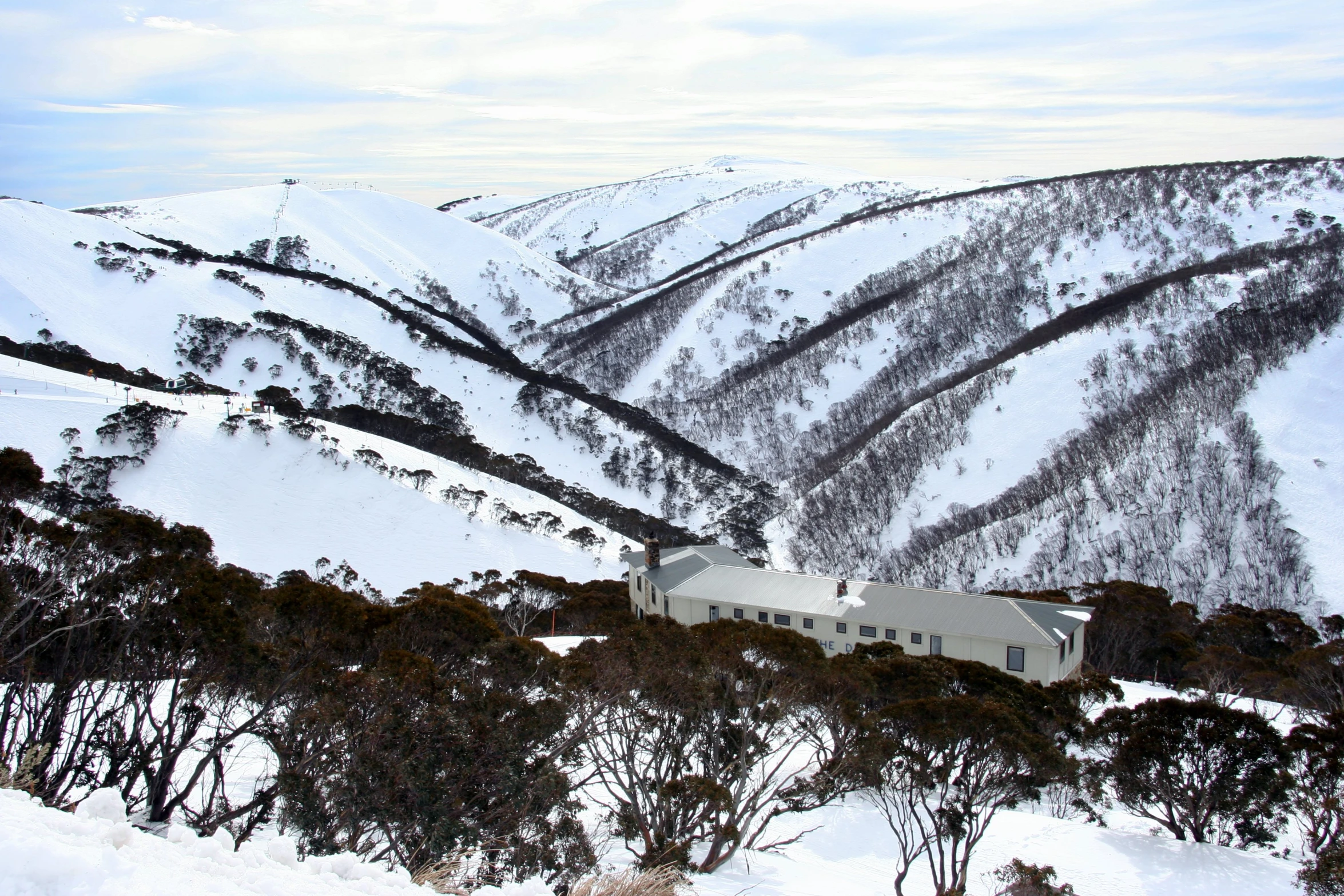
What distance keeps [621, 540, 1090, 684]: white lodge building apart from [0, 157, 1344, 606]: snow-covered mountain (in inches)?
588

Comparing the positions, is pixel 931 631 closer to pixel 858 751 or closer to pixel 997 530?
pixel 858 751

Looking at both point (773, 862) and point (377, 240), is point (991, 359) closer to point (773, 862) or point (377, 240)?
point (773, 862)

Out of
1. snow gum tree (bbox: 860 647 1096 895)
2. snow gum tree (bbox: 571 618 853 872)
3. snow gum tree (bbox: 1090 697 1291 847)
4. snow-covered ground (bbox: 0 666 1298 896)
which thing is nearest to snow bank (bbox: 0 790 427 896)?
snow-covered ground (bbox: 0 666 1298 896)

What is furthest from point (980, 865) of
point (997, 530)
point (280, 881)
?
point (997, 530)

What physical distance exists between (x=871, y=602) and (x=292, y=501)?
35103 millimetres

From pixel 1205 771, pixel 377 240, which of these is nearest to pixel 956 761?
pixel 1205 771

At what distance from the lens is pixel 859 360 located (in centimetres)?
10219

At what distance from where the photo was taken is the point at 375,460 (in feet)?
174

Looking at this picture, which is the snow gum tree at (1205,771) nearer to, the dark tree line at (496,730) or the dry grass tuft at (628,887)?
the dark tree line at (496,730)

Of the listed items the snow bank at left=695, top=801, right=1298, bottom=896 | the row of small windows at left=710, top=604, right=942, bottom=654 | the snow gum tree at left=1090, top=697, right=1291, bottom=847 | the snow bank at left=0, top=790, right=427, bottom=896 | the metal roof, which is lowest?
the snow bank at left=695, top=801, right=1298, bottom=896

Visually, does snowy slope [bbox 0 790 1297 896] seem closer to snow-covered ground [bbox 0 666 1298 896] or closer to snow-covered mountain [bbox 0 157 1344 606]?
snow-covered ground [bbox 0 666 1298 896]

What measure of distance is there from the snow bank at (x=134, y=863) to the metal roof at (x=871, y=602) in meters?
29.8

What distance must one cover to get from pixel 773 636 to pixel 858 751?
377cm

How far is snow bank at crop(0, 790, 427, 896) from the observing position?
4000 millimetres
